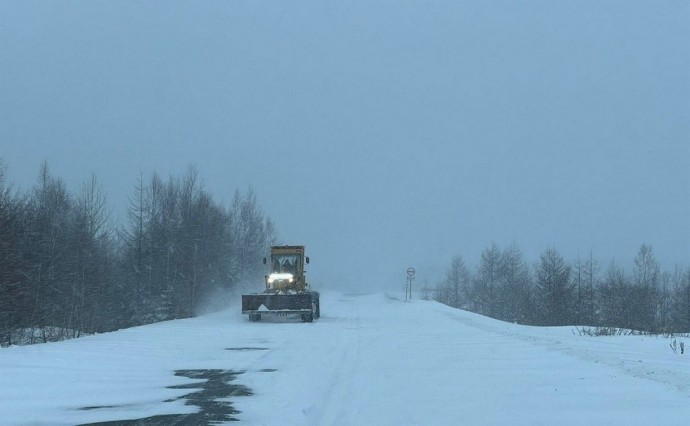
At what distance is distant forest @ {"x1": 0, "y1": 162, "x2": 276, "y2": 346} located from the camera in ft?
128

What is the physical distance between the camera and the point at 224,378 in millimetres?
11367

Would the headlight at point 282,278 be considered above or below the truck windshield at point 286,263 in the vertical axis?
below

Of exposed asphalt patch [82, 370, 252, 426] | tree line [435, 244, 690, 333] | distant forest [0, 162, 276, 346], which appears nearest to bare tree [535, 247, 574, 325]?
tree line [435, 244, 690, 333]

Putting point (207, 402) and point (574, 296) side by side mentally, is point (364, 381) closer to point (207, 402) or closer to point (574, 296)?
point (207, 402)

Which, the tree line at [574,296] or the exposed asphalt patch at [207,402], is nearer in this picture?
the exposed asphalt patch at [207,402]

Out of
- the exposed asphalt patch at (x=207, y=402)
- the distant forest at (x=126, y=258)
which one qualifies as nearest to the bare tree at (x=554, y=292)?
the distant forest at (x=126, y=258)

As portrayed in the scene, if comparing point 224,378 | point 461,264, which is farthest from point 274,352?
point 461,264

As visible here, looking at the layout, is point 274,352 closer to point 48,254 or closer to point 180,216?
point 48,254

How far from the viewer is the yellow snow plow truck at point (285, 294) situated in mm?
27109

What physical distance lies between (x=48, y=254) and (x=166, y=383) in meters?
31.9

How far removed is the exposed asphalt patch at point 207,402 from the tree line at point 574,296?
3130cm

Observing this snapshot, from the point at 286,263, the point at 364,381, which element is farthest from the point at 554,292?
the point at 364,381

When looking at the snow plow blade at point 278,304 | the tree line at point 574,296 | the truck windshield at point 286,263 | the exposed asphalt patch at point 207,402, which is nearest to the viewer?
the exposed asphalt patch at point 207,402

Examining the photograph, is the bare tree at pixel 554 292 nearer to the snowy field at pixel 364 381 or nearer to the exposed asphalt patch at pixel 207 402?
the snowy field at pixel 364 381
